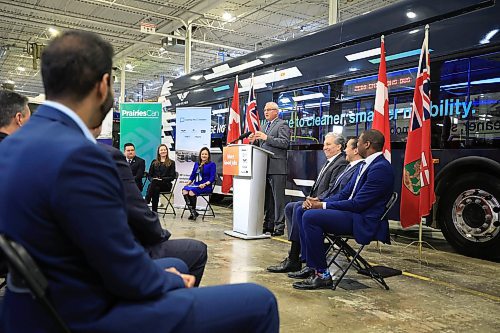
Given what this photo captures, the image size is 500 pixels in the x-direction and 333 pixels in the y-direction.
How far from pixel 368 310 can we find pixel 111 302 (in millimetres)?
2259

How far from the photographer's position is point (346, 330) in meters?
2.56

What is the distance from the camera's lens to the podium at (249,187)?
5238 mm

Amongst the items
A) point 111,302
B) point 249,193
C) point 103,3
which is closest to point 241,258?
point 249,193

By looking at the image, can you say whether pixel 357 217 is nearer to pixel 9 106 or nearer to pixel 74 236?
pixel 9 106

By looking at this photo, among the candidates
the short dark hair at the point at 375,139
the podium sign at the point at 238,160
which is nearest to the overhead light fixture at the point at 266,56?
the podium sign at the point at 238,160

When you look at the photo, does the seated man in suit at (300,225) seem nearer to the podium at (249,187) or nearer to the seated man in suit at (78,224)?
the podium at (249,187)

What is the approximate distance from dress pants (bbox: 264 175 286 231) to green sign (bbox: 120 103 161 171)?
4391 mm

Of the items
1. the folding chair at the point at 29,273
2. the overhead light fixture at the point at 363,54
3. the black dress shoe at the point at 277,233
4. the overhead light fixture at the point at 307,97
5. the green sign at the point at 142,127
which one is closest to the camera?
the folding chair at the point at 29,273

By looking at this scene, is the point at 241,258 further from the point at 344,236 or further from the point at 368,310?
the point at 368,310

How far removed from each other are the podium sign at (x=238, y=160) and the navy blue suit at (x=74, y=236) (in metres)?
4.15

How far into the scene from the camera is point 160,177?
7.59 m

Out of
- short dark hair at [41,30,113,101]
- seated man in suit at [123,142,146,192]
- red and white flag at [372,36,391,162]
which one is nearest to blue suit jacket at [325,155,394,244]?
red and white flag at [372,36,391,162]

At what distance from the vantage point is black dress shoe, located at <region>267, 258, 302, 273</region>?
12.6 feet

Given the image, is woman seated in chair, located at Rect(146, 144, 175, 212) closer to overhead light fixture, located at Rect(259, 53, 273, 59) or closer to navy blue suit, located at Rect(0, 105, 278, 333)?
overhead light fixture, located at Rect(259, 53, 273, 59)
